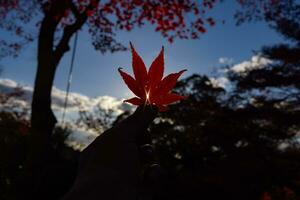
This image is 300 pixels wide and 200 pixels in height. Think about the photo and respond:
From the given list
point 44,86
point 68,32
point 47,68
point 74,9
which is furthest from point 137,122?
point 74,9

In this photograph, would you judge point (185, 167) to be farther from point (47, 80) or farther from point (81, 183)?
point (81, 183)

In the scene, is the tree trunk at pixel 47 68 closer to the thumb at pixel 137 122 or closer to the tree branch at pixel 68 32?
the tree branch at pixel 68 32

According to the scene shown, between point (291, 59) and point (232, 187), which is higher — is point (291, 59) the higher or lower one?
the higher one

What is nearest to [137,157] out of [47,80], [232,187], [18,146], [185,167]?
[18,146]

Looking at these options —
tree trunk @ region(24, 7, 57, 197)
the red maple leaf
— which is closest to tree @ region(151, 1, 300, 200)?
tree trunk @ region(24, 7, 57, 197)

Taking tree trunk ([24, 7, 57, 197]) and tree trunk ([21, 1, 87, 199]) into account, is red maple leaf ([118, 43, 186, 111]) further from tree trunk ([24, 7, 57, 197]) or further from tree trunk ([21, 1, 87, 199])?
tree trunk ([24, 7, 57, 197])
